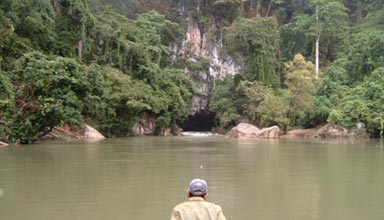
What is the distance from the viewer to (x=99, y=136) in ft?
96.8

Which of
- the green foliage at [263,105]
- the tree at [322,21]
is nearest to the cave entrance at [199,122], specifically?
the green foliage at [263,105]

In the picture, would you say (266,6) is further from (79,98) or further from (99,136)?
(79,98)

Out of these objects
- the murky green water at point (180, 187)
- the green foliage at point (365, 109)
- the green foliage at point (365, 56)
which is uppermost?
the green foliage at point (365, 56)

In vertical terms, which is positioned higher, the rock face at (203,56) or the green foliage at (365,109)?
the rock face at (203,56)

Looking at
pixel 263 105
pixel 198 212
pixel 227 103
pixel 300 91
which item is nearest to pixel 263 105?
pixel 263 105

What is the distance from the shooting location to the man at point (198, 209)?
12.0ft

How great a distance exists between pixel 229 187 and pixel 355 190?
2374 mm

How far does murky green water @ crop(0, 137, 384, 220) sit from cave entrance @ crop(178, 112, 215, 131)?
29.8 m

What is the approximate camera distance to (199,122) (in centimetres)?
4744

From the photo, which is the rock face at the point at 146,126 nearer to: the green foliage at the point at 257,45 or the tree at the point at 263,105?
the tree at the point at 263,105

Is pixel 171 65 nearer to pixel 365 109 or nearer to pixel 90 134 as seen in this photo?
pixel 90 134

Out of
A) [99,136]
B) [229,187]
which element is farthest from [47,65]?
[229,187]

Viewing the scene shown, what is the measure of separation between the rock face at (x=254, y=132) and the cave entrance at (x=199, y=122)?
40.0ft

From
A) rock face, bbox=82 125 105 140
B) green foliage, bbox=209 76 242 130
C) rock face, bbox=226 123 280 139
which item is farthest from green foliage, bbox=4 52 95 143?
green foliage, bbox=209 76 242 130
